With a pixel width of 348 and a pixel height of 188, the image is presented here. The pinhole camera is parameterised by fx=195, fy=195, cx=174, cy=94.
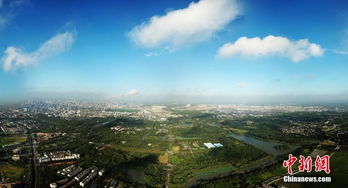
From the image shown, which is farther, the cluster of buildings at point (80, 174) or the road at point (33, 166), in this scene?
the road at point (33, 166)

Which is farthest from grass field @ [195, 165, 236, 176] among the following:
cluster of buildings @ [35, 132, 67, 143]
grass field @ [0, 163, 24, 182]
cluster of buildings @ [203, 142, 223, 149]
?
cluster of buildings @ [35, 132, 67, 143]

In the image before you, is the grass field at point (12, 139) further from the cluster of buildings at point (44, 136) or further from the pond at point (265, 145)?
the pond at point (265, 145)

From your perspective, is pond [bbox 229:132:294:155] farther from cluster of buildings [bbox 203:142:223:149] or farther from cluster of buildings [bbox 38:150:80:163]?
cluster of buildings [bbox 38:150:80:163]

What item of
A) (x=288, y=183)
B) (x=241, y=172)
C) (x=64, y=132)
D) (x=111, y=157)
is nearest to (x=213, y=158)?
(x=241, y=172)

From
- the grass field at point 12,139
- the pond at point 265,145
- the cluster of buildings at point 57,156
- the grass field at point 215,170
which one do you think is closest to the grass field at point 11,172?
the cluster of buildings at point 57,156

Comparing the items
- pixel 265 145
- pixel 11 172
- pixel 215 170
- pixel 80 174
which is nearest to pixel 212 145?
pixel 265 145

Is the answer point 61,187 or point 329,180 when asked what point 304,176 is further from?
point 61,187

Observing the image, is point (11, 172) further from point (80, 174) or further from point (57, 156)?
point (80, 174)
